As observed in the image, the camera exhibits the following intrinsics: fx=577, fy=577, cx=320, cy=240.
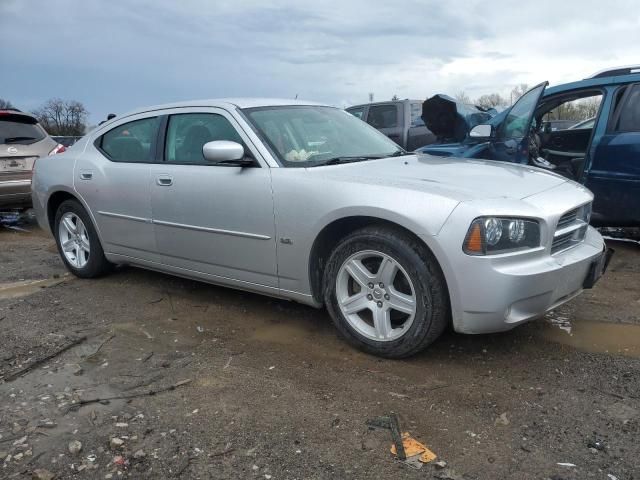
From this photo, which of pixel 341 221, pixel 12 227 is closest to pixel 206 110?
pixel 341 221

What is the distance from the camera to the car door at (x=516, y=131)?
18.8ft

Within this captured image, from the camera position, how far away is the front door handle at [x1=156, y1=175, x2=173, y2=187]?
4.26 m

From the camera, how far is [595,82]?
18.8ft

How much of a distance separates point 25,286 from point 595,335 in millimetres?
4693

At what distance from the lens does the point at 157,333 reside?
155 inches

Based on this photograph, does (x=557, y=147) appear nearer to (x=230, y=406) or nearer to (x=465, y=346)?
(x=465, y=346)

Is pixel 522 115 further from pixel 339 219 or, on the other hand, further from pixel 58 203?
pixel 58 203

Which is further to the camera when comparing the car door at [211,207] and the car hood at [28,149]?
the car hood at [28,149]

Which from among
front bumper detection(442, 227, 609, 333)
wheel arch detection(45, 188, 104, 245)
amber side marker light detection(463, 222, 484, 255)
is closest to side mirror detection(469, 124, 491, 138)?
front bumper detection(442, 227, 609, 333)

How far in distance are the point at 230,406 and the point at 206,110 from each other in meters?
2.31

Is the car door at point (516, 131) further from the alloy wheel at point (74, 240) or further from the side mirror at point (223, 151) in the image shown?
the alloy wheel at point (74, 240)

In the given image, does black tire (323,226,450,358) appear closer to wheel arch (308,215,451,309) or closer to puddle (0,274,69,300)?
wheel arch (308,215,451,309)

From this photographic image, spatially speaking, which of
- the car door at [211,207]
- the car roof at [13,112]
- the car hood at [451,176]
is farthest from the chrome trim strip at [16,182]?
the car hood at [451,176]

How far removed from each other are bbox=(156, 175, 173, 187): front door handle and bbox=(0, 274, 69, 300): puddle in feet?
5.54
